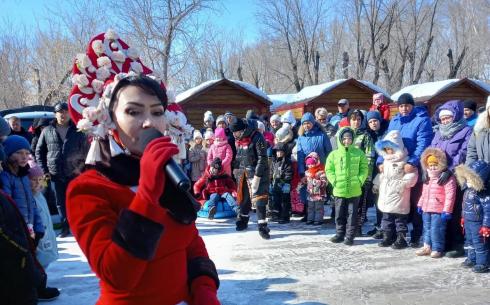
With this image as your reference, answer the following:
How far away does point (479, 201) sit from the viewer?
4766 millimetres

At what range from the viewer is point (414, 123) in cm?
599

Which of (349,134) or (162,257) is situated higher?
(349,134)

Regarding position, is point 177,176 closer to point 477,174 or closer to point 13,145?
point 13,145

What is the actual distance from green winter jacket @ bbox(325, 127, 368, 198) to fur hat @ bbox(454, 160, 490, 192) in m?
1.50

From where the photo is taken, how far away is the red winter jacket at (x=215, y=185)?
313 inches

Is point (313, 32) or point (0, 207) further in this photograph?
point (313, 32)

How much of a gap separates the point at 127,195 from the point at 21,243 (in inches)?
43.0

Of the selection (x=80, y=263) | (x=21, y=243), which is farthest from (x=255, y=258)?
(x=21, y=243)

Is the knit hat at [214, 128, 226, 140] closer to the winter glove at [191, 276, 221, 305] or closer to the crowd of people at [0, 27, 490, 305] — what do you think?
the crowd of people at [0, 27, 490, 305]

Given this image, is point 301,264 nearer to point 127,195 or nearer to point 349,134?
point 349,134

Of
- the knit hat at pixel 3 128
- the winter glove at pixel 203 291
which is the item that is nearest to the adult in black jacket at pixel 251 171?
the knit hat at pixel 3 128

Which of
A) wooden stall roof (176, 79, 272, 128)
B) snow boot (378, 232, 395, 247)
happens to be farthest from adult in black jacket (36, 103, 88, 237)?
wooden stall roof (176, 79, 272, 128)

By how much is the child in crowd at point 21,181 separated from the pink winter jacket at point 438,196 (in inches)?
170

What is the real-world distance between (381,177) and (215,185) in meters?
3.11
